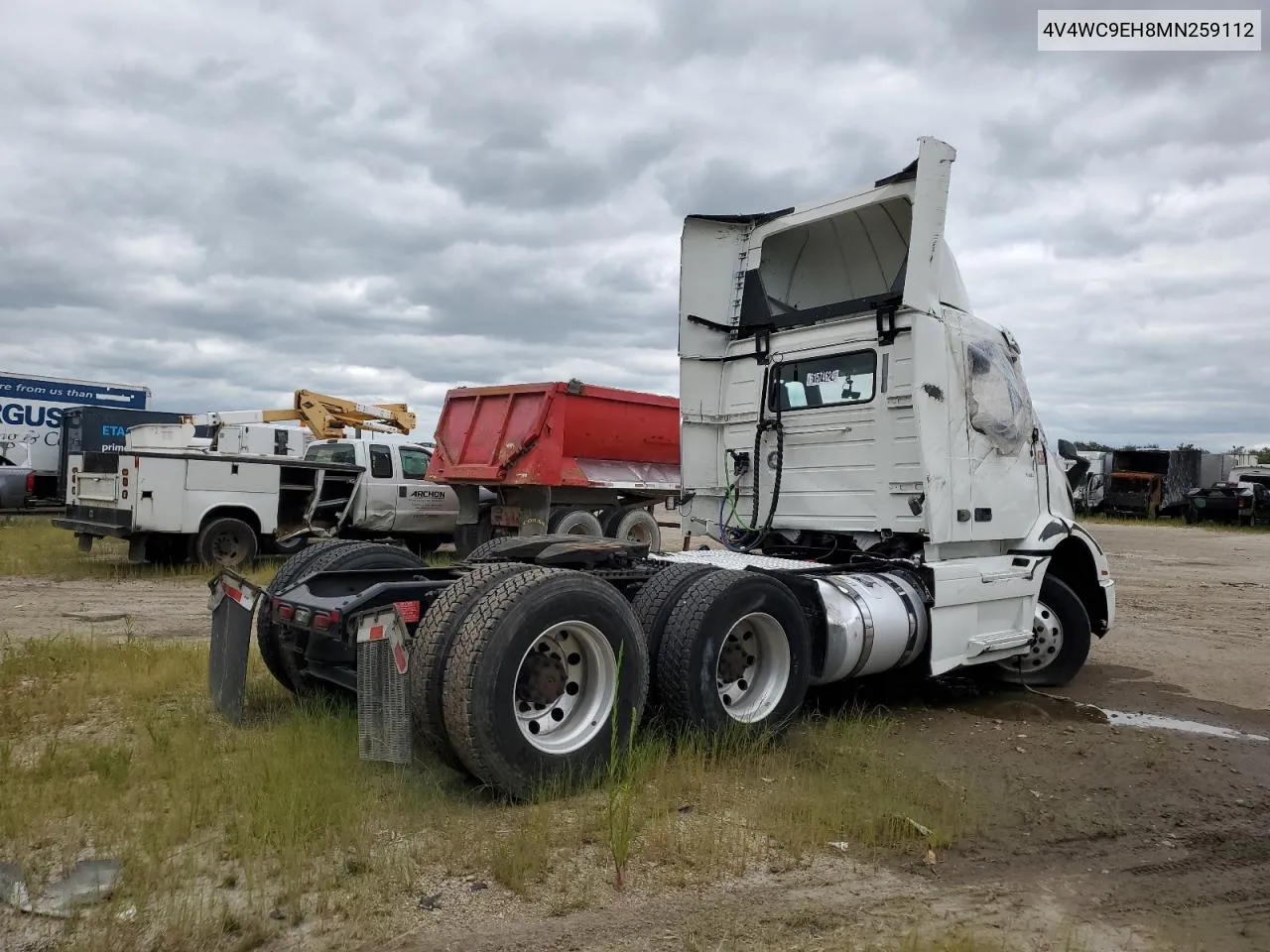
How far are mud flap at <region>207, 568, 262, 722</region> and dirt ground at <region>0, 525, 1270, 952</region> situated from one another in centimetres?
244

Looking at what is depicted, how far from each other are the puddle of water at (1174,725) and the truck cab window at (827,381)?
268 centimetres

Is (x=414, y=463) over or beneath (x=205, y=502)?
over

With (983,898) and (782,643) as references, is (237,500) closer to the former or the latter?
(782,643)

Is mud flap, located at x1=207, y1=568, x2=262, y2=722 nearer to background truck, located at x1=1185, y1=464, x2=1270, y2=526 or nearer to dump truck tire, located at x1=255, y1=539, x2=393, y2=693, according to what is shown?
dump truck tire, located at x1=255, y1=539, x2=393, y2=693

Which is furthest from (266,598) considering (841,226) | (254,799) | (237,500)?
(237,500)

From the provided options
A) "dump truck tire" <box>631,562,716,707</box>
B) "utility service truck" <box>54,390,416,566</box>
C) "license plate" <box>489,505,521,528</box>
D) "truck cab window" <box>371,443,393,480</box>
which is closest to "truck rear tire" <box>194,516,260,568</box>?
"utility service truck" <box>54,390,416,566</box>

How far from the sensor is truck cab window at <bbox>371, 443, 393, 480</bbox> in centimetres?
1437

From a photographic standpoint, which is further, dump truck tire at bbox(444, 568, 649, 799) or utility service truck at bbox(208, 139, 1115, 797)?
utility service truck at bbox(208, 139, 1115, 797)

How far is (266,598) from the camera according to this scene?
17.6 ft

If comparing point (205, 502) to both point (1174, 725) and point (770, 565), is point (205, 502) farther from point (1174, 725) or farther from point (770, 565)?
point (1174, 725)

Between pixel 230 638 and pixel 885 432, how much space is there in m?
4.19

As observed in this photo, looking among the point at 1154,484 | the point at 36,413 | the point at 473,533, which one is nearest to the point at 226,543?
the point at 473,533

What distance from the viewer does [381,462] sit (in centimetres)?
1448

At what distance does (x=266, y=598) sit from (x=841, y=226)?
4.68 m
